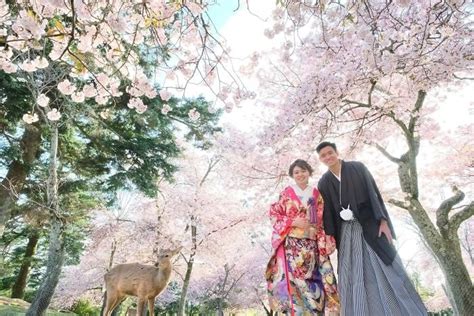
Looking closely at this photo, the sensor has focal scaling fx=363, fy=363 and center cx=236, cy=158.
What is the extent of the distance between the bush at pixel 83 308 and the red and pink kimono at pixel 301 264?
837 inches

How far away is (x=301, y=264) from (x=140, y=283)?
9.61ft

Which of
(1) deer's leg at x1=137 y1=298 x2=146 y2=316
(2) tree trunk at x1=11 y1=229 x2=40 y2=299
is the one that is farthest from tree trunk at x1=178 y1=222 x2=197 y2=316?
(1) deer's leg at x1=137 y1=298 x2=146 y2=316

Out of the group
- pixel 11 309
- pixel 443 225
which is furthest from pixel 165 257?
pixel 11 309

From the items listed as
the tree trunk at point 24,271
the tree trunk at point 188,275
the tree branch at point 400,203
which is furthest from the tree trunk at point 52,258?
the tree trunk at point 24,271

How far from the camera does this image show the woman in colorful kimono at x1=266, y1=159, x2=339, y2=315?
137 inches

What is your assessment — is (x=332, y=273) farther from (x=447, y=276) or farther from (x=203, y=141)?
(x=203, y=141)

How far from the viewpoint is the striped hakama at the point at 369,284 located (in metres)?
2.85

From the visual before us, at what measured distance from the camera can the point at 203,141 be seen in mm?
10492

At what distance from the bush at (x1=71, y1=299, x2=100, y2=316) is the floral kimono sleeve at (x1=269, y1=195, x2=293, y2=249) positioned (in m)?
21.3

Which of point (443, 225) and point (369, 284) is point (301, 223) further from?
point (443, 225)

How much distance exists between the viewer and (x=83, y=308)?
70.2ft

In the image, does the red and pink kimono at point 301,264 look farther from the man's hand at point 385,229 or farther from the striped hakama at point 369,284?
the man's hand at point 385,229

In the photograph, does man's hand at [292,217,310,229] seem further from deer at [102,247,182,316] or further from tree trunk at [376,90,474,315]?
tree trunk at [376,90,474,315]

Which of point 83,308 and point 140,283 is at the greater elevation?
point 83,308
